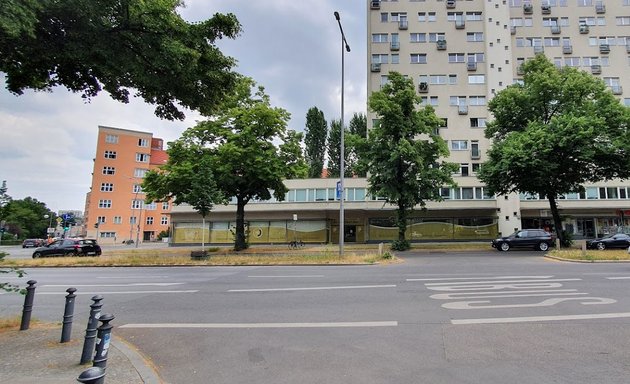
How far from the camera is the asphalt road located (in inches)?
186

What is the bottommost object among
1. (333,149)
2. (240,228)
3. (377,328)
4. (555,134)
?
(377,328)

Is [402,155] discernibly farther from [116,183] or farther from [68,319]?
[116,183]

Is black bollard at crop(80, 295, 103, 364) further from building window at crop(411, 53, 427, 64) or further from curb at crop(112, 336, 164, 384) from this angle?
building window at crop(411, 53, 427, 64)

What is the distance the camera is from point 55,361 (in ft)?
16.7

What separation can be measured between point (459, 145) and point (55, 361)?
151 feet

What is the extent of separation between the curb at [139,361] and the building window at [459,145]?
44.4 metres

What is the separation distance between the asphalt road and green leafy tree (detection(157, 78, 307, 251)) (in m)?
16.4

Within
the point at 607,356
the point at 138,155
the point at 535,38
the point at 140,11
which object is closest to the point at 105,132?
the point at 138,155

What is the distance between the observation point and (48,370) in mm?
4730

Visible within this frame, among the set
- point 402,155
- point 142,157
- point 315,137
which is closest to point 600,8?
point 315,137

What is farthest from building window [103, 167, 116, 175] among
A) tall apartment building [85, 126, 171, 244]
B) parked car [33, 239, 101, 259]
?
parked car [33, 239, 101, 259]

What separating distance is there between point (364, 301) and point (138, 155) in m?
76.4

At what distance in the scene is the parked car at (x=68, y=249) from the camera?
98.2 feet

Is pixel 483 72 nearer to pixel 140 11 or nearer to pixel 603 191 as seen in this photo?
pixel 603 191
